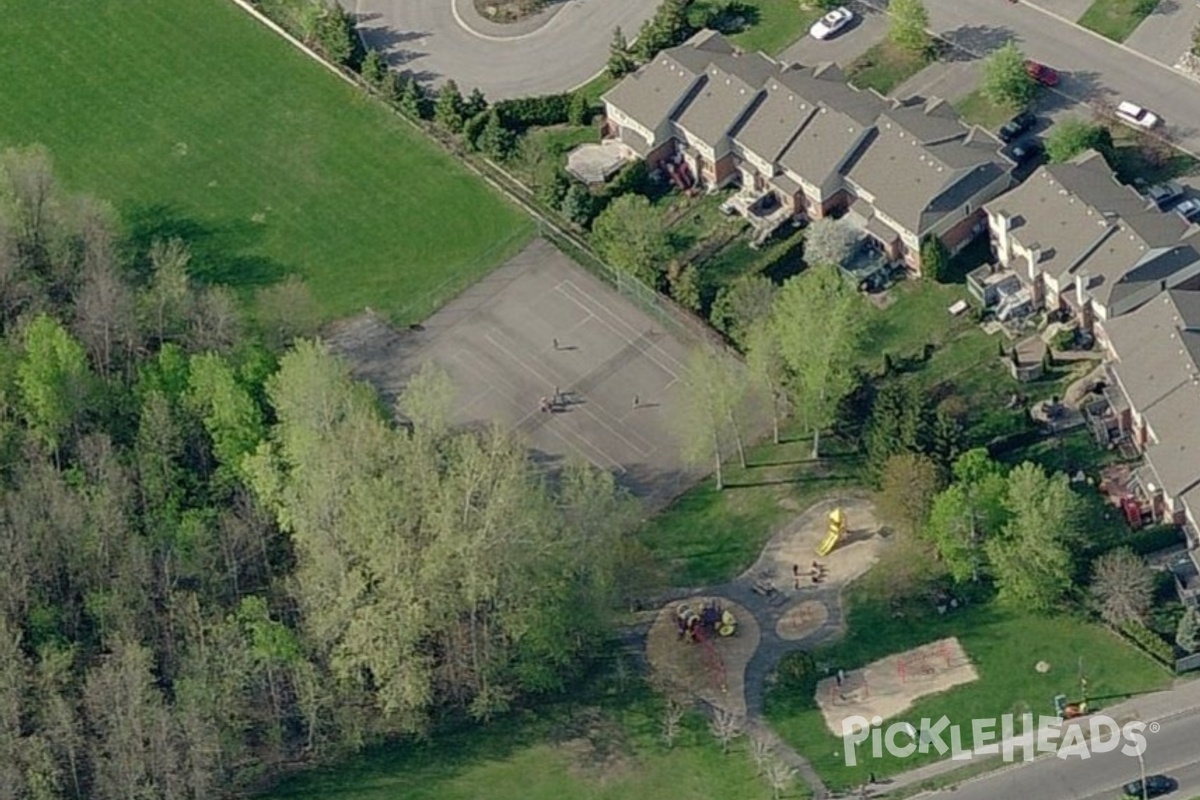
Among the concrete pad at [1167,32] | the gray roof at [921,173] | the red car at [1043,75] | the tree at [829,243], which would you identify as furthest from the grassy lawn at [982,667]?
the concrete pad at [1167,32]

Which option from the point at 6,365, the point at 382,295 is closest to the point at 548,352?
the point at 382,295

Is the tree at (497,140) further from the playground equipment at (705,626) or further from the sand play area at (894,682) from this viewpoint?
the sand play area at (894,682)

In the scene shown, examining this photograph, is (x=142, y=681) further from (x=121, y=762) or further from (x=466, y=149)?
(x=466, y=149)

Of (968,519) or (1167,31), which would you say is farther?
(1167,31)

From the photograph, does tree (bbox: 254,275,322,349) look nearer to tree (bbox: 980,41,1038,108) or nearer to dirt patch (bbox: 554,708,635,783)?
dirt patch (bbox: 554,708,635,783)

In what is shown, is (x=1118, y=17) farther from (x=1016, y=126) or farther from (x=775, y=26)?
(x=775, y=26)

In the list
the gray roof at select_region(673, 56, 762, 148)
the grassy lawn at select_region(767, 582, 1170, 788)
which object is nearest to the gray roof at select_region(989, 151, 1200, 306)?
the gray roof at select_region(673, 56, 762, 148)

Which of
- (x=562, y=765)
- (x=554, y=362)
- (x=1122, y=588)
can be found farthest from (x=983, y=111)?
(x=562, y=765)
